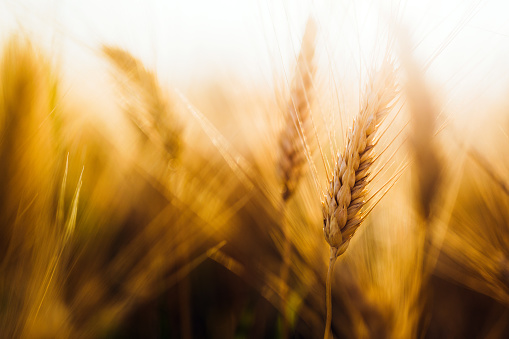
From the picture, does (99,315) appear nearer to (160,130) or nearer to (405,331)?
(160,130)

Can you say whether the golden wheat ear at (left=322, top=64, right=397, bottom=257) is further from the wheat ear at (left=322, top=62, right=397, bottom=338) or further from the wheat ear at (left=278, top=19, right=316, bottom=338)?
the wheat ear at (left=278, top=19, right=316, bottom=338)

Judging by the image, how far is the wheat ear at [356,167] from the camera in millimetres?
438

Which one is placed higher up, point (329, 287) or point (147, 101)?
point (147, 101)

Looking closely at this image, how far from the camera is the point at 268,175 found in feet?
2.15

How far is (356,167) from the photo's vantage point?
45 centimetres

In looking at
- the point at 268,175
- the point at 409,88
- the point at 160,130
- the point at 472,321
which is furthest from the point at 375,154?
the point at 472,321

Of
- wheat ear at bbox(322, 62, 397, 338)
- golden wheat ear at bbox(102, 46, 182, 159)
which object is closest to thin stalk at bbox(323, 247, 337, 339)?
wheat ear at bbox(322, 62, 397, 338)

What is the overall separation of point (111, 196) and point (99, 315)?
0.19 meters

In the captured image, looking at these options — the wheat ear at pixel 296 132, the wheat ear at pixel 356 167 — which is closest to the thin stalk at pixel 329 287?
the wheat ear at pixel 356 167

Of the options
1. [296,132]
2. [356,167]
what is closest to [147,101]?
[296,132]

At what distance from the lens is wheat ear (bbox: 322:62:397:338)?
438mm

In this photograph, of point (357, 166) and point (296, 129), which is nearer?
point (357, 166)

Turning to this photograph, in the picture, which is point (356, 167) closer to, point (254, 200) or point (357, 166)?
point (357, 166)

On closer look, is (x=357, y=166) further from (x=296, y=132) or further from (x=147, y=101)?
(x=147, y=101)
